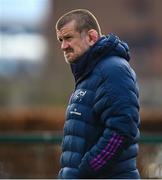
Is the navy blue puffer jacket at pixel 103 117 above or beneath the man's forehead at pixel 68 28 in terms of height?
beneath

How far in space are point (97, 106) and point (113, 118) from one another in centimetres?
14

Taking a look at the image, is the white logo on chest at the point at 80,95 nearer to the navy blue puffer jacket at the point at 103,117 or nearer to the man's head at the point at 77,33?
the navy blue puffer jacket at the point at 103,117

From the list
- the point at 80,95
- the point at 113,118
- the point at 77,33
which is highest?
the point at 77,33

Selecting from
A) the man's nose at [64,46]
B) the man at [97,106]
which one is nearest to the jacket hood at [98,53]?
the man at [97,106]

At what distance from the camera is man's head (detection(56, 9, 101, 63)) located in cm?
547

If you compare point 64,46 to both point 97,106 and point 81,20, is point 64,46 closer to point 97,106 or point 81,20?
point 81,20

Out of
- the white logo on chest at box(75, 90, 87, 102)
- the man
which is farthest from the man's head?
the white logo on chest at box(75, 90, 87, 102)

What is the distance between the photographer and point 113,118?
17.2ft

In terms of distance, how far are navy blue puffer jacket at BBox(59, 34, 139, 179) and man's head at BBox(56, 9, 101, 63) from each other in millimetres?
44

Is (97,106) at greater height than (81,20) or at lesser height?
lesser

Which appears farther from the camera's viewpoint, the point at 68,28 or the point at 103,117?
the point at 68,28

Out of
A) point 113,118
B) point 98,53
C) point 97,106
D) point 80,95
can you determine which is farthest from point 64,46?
point 113,118

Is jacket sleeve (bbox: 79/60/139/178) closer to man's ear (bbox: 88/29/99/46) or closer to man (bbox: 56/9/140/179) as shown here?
man (bbox: 56/9/140/179)

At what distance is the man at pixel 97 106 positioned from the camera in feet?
17.2
